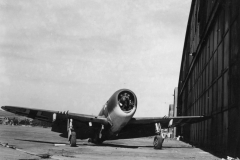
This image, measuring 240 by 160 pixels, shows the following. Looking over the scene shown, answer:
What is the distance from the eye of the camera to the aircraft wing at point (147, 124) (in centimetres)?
1998

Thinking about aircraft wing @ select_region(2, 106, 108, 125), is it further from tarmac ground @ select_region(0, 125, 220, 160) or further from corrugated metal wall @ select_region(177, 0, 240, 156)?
corrugated metal wall @ select_region(177, 0, 240, 156)

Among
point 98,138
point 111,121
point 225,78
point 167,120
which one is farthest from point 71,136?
point 225,78

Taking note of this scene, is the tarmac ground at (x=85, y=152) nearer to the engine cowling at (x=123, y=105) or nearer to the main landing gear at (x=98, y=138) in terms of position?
the main landing gear at (x=98, y=138)

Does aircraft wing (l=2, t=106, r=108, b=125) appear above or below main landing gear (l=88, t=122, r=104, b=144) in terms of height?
above

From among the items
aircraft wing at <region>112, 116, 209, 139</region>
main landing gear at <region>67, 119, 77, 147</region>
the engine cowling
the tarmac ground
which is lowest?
the tarmac ground

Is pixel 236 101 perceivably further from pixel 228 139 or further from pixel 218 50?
pixel 218 50

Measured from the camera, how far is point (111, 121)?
61.7 feet

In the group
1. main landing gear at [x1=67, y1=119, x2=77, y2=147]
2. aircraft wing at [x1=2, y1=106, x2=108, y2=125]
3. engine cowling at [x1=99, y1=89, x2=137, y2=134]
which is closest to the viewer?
main landing gear at [x1=67, y1=119, x2=77, y2=147]

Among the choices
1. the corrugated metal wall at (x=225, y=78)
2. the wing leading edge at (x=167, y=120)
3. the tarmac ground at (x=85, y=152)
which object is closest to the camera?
the tarmac ground at (x=85, y=152)

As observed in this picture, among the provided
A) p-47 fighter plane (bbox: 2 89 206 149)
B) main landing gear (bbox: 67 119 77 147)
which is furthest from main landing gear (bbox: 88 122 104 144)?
main landing gear (bbox: 67 119 77 147)

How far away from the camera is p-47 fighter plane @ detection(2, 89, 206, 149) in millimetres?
17891

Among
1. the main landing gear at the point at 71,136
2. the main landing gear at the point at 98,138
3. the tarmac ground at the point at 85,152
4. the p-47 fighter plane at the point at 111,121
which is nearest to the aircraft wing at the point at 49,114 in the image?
the p-47 fighter plane at the point at 111,121

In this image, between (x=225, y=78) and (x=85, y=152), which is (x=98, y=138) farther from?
(x=225, y=78)

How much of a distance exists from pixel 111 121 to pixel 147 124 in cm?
364
